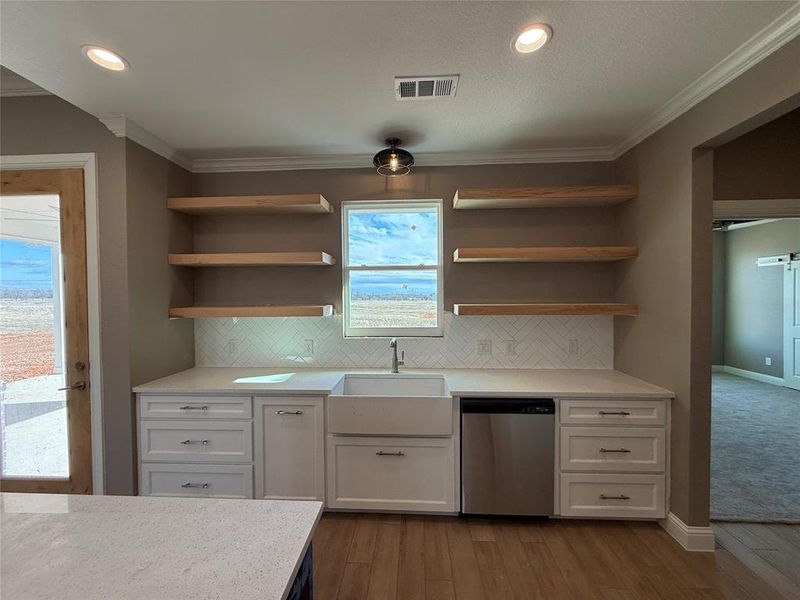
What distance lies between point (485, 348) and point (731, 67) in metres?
2.06

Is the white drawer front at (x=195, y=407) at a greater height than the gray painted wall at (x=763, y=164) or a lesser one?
lesser

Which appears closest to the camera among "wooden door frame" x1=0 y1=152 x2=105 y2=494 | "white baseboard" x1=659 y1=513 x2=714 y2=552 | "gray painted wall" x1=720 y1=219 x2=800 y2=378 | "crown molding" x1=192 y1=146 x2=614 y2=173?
"white baseboard" x1=659 y1=513 x2=714 y2=552

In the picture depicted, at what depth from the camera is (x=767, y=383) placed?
18.4 feet

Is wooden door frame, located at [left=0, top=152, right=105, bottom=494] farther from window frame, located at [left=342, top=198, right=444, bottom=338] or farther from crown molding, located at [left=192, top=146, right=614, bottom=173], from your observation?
window frame, located at [left=342, top=198, right=444, bottom=338]

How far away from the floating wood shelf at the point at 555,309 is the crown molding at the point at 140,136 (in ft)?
7.98

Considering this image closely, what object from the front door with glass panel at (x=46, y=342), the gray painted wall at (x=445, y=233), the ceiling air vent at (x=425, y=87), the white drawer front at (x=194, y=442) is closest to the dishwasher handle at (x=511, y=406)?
the gray painted wall at (x=445, y=233)

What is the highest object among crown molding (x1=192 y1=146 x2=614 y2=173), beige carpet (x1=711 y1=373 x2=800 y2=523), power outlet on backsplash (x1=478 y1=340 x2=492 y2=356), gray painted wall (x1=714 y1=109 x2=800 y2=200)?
crown molding (x1=192 y1=146 x2=614 y2=173)

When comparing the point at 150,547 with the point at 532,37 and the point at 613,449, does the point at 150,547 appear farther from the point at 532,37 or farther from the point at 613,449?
the point at 613,449

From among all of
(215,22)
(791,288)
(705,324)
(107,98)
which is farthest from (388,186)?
(791,288)

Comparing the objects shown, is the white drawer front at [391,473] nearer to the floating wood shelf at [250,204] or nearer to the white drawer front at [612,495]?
the white drawer front at [612,495]

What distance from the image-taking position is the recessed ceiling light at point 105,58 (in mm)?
1544

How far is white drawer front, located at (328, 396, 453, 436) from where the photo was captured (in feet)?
6.97

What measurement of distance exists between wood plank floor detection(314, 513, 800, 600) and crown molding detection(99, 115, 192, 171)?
2.75 m

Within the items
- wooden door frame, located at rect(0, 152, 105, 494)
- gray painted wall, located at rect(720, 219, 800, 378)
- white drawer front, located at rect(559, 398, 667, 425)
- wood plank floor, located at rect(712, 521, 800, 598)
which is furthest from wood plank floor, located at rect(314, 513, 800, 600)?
gray painted wall, located at rect(720, 219, 800, 378)
